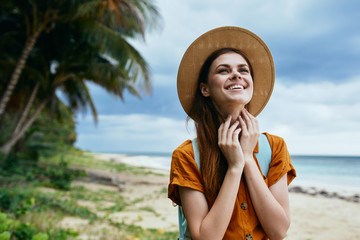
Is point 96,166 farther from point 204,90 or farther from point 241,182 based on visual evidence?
point 241,182

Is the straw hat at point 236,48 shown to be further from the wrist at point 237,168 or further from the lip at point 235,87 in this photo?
the wrist at point 237,168

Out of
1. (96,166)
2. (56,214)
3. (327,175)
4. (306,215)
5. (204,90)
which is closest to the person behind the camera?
(204,90)

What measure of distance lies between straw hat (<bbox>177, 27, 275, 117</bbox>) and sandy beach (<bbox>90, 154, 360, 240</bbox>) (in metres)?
4.07

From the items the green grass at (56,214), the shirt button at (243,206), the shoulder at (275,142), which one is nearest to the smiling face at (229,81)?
the shoulder at (275,142)

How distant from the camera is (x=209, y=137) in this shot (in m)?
1.43

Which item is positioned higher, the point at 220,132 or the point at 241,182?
the point at 220,132

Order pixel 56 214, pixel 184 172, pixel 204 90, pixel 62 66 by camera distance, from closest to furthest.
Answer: pixel 184 172 < pixel 204 90 < pixel 56 214 < pixel 62 66

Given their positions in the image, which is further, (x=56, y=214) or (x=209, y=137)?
(x=56, y=214)

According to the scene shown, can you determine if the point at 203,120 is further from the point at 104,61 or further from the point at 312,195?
the point at 312,195

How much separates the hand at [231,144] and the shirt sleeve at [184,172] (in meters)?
0.16

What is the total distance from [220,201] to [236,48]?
2.79 feet

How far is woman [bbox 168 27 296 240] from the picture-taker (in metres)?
1.25

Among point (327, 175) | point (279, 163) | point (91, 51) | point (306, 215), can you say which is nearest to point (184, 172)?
point (279, 163)

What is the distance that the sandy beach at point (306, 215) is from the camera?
5.51 metres
